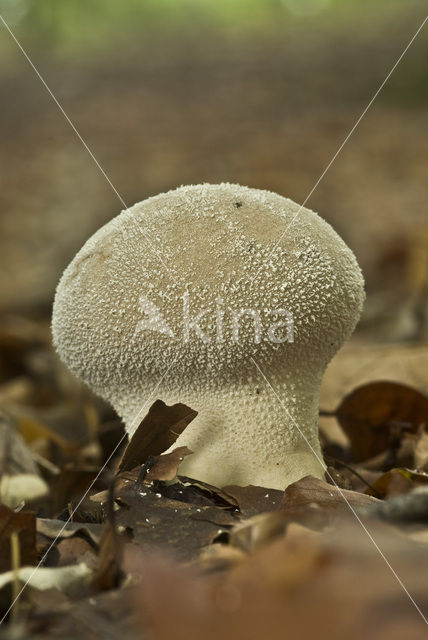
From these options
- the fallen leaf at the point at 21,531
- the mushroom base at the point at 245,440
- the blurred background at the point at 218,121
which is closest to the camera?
the fallen leaf at the point at 21,531

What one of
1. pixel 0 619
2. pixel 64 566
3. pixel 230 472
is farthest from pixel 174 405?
pixel 0 619

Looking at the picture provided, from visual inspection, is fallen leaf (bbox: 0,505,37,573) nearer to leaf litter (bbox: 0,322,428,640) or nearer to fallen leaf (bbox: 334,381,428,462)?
leaf litter (bbox: 0,322,428,640)

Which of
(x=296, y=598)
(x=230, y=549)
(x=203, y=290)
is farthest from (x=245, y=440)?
(x=296, y=598)

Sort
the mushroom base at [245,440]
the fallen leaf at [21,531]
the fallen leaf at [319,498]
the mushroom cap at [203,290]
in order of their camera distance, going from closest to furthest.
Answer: the fallen leaf at [21,531], the fallen leaf at [319,498], the mushroom cap at [203,290], the mushroom base at [245,440]

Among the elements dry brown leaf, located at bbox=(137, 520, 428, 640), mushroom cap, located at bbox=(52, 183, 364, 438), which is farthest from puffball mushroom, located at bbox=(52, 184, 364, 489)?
dry brown leaf, located at bbox=(137, 520, 428, 640)

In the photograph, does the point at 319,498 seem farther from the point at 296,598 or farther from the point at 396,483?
the point at 296,598

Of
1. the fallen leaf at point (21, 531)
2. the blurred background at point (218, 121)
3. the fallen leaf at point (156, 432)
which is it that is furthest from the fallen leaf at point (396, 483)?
the blurred background at point (218, 121)

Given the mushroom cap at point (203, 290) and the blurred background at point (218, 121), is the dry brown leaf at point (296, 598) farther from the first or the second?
the blurred background at point (218, 121)

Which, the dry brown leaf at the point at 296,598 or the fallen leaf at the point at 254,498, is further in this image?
the fallen leaf at the point at 254,498

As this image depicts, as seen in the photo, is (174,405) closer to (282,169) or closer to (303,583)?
(303,583)
